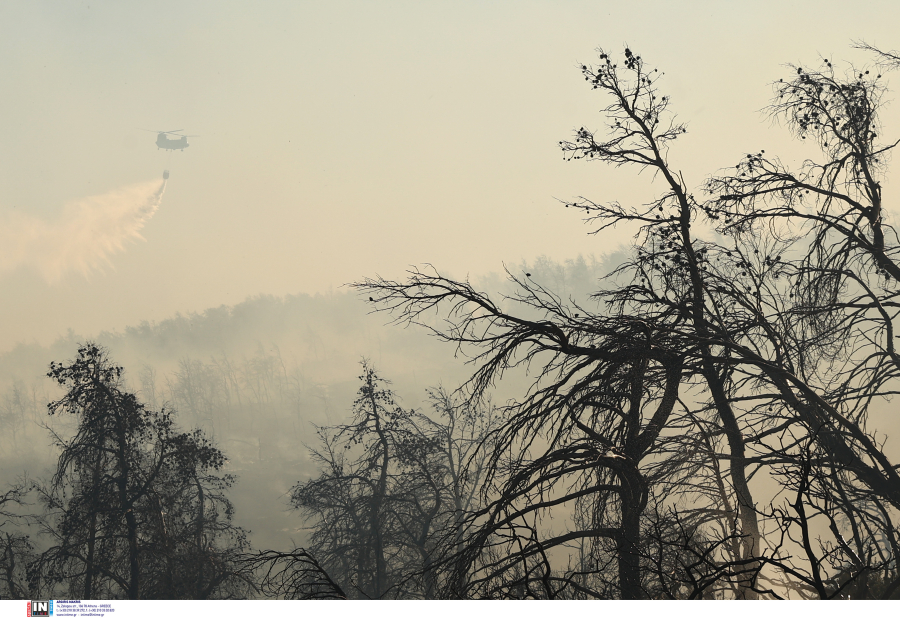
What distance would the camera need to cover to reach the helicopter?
6.37 metres

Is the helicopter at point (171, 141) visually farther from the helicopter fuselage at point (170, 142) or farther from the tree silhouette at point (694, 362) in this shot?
the tree silhouette at point (694, 362)

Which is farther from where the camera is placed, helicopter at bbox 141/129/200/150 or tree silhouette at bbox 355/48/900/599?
helicopter at bbox 141/129/200/150

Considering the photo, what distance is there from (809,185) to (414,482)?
13.2 feet

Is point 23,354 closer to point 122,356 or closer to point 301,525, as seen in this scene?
point 122,356

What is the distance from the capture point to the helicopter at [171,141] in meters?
6.37

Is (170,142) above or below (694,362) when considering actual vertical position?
above

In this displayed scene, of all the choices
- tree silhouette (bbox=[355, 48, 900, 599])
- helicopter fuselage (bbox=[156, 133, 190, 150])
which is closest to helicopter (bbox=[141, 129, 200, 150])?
helicopter fuselage (bbox=[156, 133, 190, 150])

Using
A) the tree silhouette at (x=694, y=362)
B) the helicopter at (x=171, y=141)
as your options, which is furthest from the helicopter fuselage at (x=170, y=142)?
the tree silhouette at (x=694, y=362)

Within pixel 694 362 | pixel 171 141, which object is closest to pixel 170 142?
pixel 171 141

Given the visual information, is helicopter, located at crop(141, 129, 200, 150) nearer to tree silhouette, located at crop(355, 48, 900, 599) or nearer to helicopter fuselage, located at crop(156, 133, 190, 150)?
helicopter fuselage, located at crop(156, 133, 190, 150)

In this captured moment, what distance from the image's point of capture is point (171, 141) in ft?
21.1

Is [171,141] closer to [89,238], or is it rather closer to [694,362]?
[89,238]
